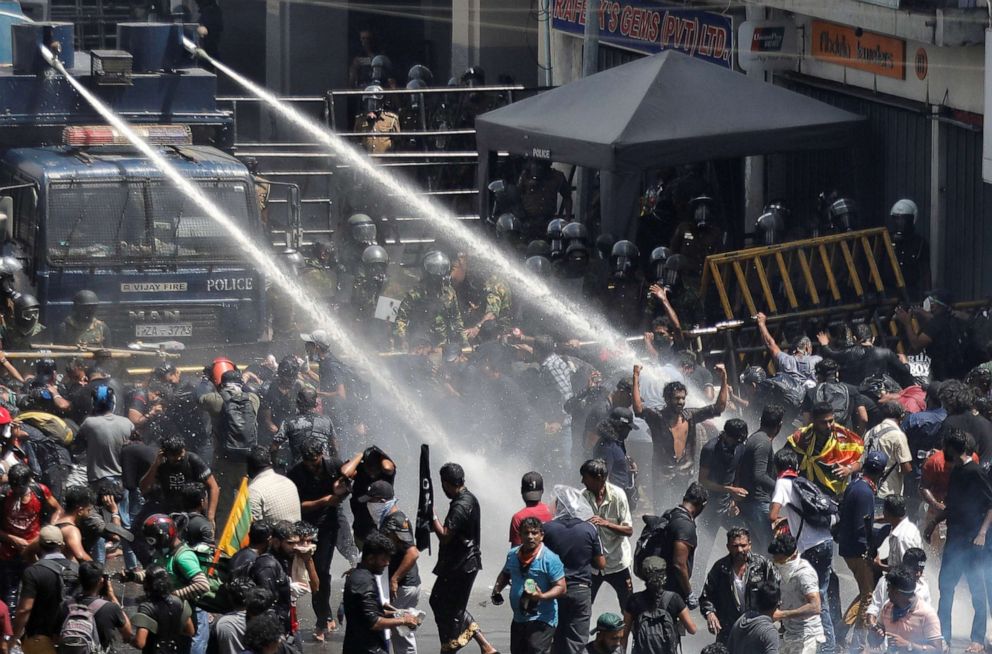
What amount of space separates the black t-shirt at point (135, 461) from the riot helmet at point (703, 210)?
757 cm

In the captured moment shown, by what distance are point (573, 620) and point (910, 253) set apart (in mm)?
7703

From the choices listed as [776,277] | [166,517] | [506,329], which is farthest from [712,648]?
[776,277]

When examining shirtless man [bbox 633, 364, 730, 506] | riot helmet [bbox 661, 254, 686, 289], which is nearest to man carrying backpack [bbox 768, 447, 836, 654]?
shirtless man [bbox 633, 364, 730, 506]

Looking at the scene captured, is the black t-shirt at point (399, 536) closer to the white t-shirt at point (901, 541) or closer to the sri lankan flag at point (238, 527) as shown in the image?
the sri lankan flag at point (238, 527)

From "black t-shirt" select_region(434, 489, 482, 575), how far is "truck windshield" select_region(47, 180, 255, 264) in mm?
6154

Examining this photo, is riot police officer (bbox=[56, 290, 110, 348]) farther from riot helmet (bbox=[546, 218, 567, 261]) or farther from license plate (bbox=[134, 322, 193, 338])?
riot helmet (bbox=[546, 218, 567, 261])

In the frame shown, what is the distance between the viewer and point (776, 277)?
16172 mm

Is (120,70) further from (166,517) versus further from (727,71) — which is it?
(166,517)

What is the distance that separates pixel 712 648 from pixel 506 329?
7.07m

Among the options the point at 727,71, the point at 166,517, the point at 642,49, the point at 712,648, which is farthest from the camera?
the point at 642,49

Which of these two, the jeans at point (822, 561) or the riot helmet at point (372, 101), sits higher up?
the riot helmet at point (372, 101)

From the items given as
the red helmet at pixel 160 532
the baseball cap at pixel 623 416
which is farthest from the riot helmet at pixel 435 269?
the red helmet at pixel 160 532

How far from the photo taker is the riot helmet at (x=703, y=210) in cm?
1789

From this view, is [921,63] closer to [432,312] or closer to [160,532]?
[432,312]
